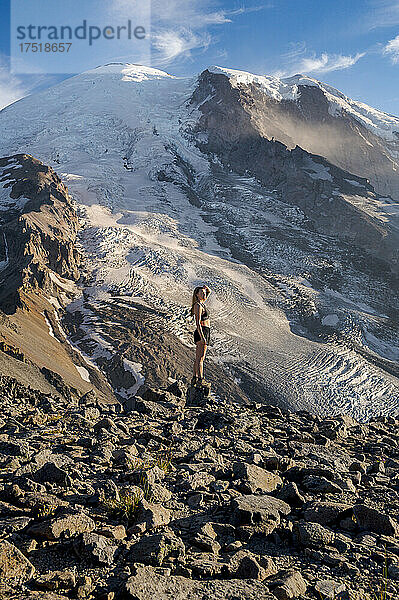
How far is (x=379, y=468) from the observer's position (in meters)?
6.02

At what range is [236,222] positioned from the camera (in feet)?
226

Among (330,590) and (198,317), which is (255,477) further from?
(198,317)

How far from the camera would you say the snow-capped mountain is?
3925 centimetres

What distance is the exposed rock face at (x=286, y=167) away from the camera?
7219 centimetres

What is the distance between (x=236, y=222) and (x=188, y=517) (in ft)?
217

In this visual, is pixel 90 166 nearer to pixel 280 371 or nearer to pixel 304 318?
pixel 304 318

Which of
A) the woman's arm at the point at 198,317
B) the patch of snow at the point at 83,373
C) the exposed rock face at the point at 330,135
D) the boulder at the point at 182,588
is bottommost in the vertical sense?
the patch of snow at the point at 83,373

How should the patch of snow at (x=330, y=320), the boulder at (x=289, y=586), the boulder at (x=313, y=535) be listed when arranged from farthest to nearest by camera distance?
the patch of snow at (x=330, y=320) → the boulder at (x=313, y=535) → the boulder at (x=289, y=586)

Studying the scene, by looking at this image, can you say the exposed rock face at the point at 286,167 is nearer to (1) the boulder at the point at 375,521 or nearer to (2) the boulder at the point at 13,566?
(1) the boulder at the point at 375,521

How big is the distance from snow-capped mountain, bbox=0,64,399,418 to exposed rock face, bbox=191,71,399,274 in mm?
289

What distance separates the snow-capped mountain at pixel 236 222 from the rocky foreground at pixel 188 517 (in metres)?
27.5

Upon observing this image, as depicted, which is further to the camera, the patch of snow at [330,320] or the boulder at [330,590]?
the patch of snow at [330,320]

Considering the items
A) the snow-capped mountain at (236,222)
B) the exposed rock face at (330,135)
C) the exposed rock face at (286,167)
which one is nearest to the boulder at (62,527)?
the snow-capped mountain at (236,222)

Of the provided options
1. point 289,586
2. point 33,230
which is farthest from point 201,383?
point 33,230
